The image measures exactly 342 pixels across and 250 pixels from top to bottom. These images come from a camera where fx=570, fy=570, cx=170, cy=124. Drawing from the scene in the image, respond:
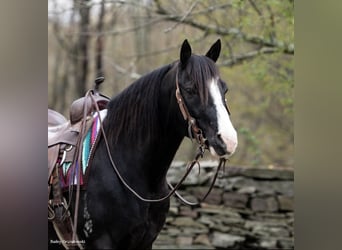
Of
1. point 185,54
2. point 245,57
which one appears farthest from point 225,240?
point 185,54

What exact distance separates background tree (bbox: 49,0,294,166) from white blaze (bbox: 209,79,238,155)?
1.26 m

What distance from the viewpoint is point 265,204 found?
5.35m

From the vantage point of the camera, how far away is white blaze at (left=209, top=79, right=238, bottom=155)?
8.18 ft

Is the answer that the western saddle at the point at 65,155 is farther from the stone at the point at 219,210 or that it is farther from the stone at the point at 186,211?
the stone at the point at 219,210

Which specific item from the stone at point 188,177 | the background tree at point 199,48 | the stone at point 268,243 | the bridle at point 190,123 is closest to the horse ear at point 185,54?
the bridle at point 190,123

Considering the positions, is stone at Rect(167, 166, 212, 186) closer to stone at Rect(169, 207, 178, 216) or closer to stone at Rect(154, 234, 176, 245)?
stone at Rect(169, 207, 178, 216)

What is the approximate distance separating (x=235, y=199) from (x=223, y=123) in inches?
116

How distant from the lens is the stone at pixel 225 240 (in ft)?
17.3

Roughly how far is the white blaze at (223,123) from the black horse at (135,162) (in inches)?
8.8
